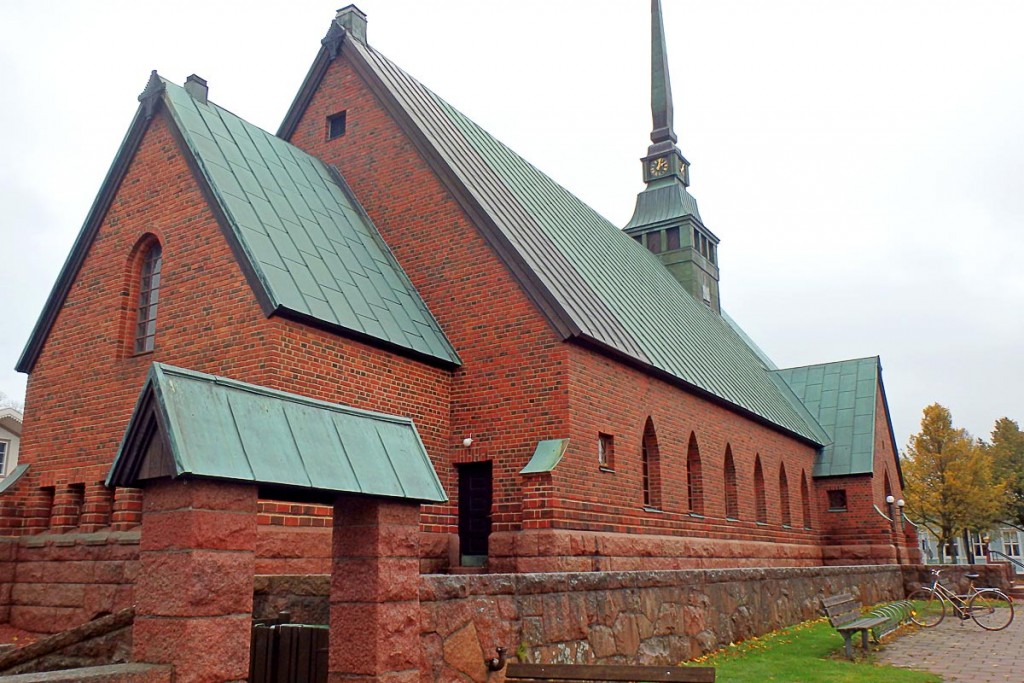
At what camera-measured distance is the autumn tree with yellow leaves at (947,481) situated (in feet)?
134

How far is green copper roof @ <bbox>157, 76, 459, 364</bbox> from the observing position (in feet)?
42.3

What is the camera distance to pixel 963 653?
12.6m

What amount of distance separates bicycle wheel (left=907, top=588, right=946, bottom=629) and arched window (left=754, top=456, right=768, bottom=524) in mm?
3739

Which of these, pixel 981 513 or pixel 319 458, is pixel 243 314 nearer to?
pixel 319 458

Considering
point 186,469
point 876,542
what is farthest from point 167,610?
point 876,542

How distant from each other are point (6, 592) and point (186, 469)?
10726 millimetres

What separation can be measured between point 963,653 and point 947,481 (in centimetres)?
3156

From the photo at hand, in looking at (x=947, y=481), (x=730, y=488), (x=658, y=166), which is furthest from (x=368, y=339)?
(x=947, y=481)

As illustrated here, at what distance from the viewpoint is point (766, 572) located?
1404 cm

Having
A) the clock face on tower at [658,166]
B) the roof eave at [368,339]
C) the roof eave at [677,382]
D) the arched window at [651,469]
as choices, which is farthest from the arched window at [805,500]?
the roof eave at [368,339]

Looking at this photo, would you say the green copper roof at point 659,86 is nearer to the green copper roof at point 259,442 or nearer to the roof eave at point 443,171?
the roof eave at point 443,171

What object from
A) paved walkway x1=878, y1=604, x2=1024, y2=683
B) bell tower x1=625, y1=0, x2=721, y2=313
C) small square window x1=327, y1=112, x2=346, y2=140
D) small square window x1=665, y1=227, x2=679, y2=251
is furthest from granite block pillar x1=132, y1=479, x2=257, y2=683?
small square window x1=665, y1=227, x2=679, y2=251

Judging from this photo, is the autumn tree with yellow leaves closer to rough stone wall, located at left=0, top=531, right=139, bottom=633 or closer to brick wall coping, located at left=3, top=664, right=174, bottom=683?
rough stone wall, located at left=0, top=531, right=139, bottom=633

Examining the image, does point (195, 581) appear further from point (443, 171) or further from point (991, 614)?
point (991, 614)
